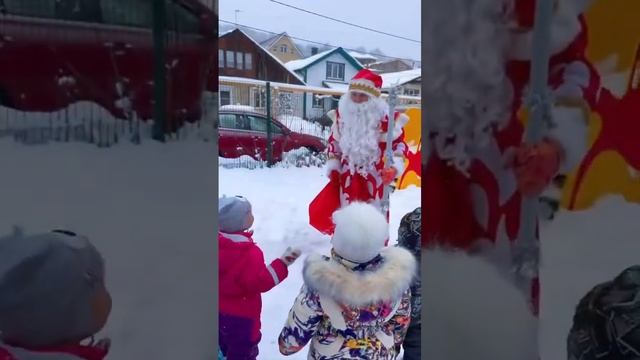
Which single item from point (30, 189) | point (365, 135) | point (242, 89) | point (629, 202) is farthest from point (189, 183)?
point (242, 89)

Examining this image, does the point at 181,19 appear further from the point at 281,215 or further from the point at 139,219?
the point at 281,215

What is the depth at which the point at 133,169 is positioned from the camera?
0.89 meters

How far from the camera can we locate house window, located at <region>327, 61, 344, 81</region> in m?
24.8

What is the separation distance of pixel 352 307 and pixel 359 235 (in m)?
0.20

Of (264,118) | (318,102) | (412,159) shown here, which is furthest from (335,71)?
(412,159)

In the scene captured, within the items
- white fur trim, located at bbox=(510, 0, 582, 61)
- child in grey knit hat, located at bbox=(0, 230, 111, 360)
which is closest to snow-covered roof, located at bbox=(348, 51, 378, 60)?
white fur trim, located at bbox=(510, 0, 582, 61)

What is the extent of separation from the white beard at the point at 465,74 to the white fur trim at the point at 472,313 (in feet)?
0.57

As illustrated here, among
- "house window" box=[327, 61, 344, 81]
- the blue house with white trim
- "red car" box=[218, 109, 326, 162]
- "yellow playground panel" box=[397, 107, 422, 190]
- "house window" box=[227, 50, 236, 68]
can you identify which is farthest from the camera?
"house window" box=[327, 61, 344, 81]

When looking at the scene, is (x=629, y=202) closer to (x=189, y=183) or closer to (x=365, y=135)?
(x=189, y=183)

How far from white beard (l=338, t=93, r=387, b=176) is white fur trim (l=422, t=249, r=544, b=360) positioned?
9.95 ft

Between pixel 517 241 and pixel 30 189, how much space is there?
0.72 m

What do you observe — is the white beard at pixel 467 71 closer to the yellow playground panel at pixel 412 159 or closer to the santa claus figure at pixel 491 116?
the santa claus figure at pixel 491 116

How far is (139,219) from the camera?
898 mm

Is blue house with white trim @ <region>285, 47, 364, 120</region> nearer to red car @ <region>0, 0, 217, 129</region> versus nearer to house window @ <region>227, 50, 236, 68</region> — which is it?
house window @ <region>227, 50, 236, 68</region>
